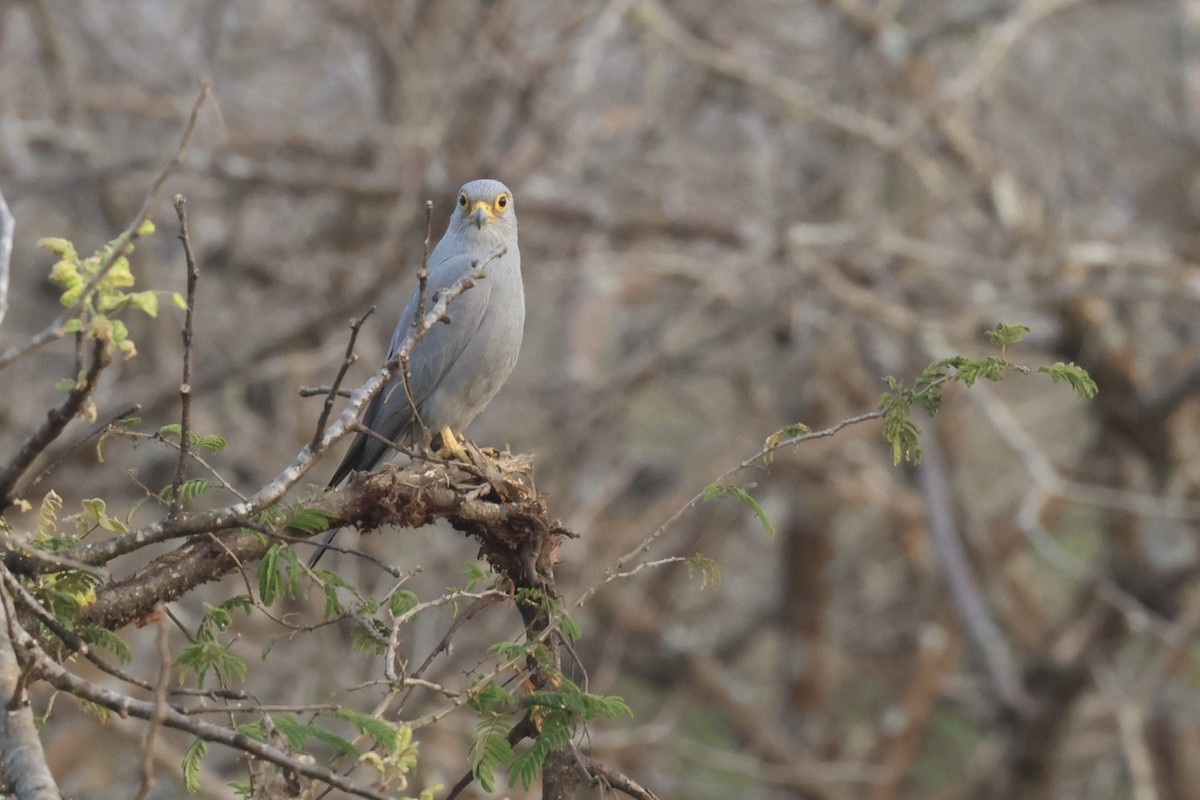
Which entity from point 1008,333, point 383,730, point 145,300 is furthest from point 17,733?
point 1008,333

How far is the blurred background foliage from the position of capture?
342 inches

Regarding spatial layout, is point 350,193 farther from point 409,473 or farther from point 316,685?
point 409,473

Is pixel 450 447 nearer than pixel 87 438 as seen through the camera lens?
No

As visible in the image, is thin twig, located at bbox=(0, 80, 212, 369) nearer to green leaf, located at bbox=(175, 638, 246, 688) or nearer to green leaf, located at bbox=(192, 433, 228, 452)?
green leaf, located at bbox=(192, 433, 228, 452)

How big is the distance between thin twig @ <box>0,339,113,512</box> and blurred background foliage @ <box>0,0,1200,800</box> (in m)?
4.83

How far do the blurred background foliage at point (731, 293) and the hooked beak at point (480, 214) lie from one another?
2.23 metres


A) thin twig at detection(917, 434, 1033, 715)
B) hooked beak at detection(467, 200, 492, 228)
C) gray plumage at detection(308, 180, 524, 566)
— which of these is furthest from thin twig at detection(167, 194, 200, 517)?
thin twig at detection(917, 434, 1033, 715)

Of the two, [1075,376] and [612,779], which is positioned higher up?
[1075,376]

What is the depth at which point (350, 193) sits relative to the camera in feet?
28.0

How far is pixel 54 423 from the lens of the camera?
7.47 ft

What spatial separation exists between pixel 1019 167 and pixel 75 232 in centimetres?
694

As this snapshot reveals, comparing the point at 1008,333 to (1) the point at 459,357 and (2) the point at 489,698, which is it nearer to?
(2) the point at 489,698

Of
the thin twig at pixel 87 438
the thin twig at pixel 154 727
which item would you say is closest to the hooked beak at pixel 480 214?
the thin twig at pixel 87 438

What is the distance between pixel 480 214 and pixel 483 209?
30mm
